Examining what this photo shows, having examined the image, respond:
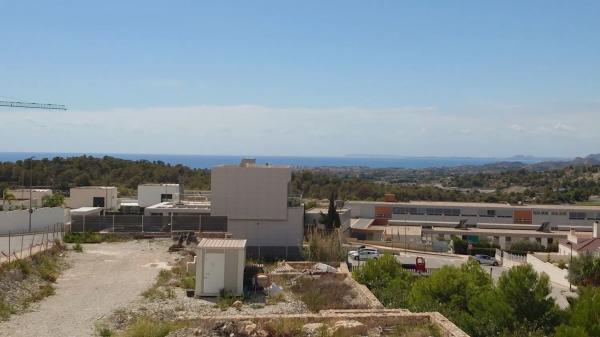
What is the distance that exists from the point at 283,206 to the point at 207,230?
466 centimetres

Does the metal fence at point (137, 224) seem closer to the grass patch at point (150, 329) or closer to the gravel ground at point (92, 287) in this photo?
the gravel ground at point (92, 287)

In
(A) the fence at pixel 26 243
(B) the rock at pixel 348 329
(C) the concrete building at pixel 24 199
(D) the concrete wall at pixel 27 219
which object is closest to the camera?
(B) the rock at pixel 348 329

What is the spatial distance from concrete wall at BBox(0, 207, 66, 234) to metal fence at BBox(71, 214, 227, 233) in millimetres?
1077

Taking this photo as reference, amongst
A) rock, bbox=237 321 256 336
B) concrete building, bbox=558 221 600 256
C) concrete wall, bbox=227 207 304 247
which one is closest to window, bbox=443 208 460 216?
concrete building, bbox=558 221 600 256

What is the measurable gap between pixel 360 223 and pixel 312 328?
152ft

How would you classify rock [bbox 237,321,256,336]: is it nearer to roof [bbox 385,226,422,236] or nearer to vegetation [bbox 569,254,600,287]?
vegetation [bbox 569,254,600,287]

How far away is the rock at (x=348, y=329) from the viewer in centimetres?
1355

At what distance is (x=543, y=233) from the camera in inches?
2189

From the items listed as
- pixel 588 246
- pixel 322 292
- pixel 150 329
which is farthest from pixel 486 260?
pixel 150 329

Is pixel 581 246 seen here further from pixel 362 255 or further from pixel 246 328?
pixel 246 328

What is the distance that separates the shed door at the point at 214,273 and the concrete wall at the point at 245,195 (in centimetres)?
1592

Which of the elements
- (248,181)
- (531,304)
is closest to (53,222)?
(248,181)

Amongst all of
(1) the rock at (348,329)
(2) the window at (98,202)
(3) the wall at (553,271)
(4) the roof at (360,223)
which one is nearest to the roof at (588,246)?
(3) the wall at (553,271)

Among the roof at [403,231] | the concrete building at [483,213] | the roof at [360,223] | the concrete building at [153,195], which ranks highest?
the concrete building at [153,195]
